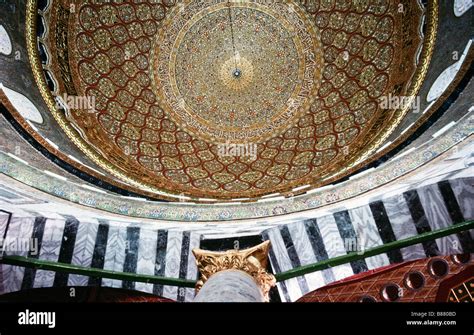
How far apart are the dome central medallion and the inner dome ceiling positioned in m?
0.03

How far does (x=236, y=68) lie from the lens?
36.1 ft

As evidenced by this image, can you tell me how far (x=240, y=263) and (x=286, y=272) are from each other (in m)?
0.86

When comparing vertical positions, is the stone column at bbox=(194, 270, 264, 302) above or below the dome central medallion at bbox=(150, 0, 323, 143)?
below

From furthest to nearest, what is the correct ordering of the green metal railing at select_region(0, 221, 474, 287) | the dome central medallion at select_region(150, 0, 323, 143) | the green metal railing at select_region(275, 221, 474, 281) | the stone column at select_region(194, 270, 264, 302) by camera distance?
1. the dome central medallion at select_region(150, 0, 323, 143)
2. the green metal railing at select_region(0, 221, 474, 287)
3. the green metal railing at select_region(275, 221, 474, 281)
4. the stone column at select_region(194, 270, 264, 302)

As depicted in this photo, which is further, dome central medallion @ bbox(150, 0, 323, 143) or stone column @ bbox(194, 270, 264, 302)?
dome central medallion @ bbox(150, 0, 323, 143)

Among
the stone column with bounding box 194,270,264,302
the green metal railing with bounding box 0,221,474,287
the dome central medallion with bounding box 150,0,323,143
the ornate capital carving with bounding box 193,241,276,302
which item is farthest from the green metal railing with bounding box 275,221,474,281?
the dome central medallion with bounding box 150,0,323,143

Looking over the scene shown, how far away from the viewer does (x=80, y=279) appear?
568 centimetres

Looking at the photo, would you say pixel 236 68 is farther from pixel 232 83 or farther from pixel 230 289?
pixel 230 289

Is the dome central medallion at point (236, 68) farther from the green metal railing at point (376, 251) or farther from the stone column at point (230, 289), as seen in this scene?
the stone column at point (230, 289)

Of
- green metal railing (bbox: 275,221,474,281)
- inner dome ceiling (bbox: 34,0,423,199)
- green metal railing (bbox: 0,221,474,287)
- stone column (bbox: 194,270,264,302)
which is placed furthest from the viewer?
inner dome ceiling (bbox: 34,0,423,199)

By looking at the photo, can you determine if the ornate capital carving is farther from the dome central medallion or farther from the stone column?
the dome central medallion

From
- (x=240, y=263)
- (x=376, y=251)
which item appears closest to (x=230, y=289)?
(x=240, y=263)

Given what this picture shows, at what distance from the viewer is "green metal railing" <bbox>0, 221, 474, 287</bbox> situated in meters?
4.84

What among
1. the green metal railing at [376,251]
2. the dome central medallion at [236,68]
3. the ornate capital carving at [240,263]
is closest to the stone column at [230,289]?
the ornate capital carving at [240,263]
